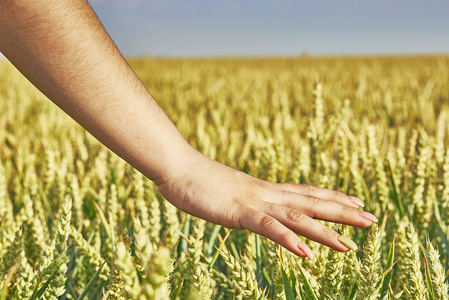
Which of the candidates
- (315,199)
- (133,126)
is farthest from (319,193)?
(133,126)

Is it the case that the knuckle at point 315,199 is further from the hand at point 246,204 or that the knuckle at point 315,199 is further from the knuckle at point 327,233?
the knuckle at point 327,233

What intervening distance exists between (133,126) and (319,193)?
1.16 ft

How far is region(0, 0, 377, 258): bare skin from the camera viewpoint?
0.59 m

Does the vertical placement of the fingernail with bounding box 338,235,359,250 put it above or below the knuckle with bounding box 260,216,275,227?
above

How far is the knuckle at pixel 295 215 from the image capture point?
67 cm

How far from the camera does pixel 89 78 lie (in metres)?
0.62

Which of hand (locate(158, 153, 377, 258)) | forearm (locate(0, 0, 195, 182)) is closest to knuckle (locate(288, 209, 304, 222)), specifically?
hand (locate(158, 153, 377, 258))

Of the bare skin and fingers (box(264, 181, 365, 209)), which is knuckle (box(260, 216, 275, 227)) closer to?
the bare skin

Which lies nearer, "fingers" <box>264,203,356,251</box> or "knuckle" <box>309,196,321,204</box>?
"fingers" <box>264,203,356,251</box>

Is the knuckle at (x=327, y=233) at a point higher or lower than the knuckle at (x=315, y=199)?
lower

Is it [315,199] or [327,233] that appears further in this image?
[315,199]

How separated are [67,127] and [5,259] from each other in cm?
143

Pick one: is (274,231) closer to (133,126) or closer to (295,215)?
(295,215)

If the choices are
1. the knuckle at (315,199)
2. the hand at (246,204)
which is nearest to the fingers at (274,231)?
the hand at (246,204)
